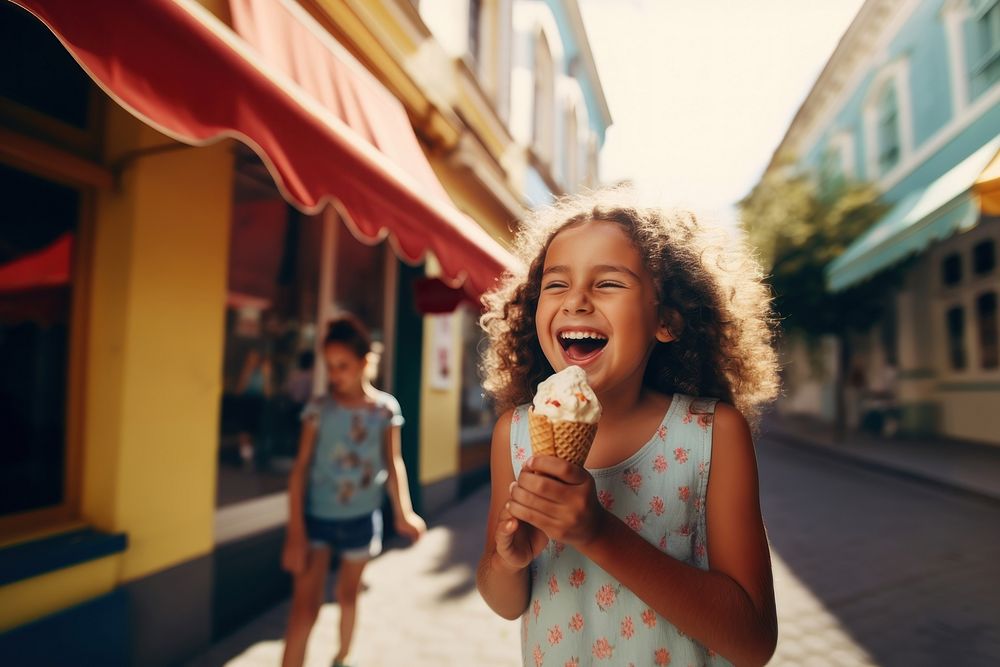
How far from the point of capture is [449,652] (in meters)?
3.46

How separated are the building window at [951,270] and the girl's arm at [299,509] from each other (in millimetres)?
14380

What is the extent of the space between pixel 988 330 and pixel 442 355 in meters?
11.3

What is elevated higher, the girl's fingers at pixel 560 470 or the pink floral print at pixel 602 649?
the girl's fingers at pixel 560 470

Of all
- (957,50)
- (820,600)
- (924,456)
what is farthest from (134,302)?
(957,50)

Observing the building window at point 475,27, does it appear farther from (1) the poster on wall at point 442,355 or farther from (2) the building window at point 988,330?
(2) the building window at point 988,330

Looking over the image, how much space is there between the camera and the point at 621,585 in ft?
4.12

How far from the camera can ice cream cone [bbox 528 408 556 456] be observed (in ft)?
3.74

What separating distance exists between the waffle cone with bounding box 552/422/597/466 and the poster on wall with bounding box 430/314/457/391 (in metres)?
5.67

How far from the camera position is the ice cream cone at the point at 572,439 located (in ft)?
3.67

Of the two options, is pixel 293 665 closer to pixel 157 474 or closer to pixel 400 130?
pixel 157 474

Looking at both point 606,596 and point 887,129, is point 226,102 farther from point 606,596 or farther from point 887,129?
point 887,129

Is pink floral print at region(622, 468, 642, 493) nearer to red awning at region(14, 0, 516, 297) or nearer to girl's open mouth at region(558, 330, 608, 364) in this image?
girl's open mouth at region(558, 330, 608, 364)

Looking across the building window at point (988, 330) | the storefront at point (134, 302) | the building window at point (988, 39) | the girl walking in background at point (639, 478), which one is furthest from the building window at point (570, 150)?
the girl walking in background at point (639, 478)

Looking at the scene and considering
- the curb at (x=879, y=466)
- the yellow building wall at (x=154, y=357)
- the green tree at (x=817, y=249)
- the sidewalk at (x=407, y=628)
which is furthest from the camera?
the green tree at (x=817, y=249)
